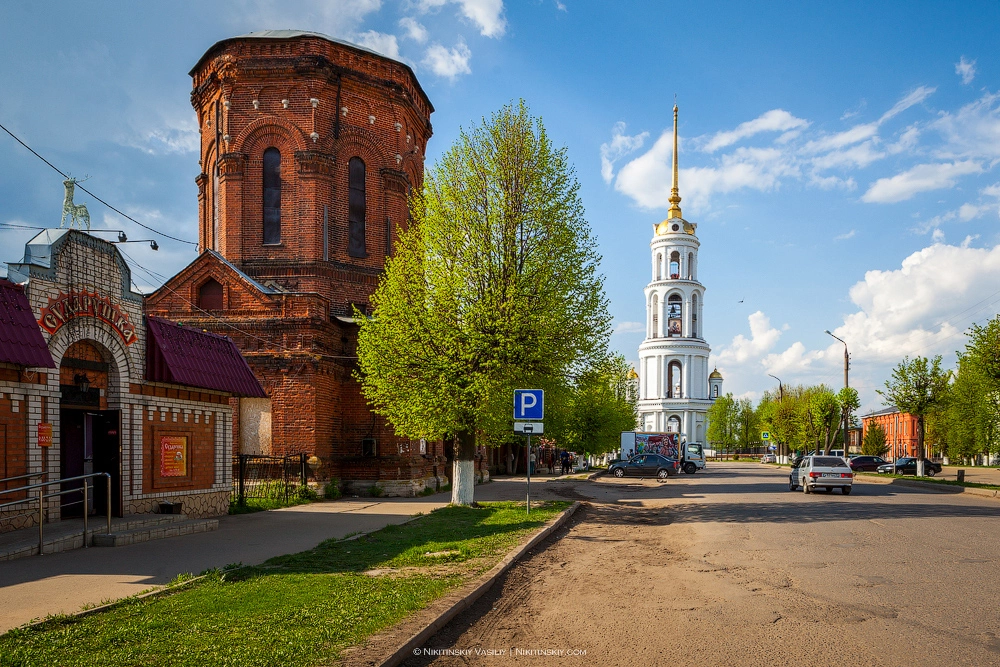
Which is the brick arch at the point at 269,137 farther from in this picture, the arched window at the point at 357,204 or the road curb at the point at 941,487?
the road curb at the point at 941,487

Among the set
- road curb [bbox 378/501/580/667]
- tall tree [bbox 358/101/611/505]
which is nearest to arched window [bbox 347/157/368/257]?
tall tree [bbox 358/101/611/505]

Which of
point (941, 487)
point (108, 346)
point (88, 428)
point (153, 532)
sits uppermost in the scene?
point (108, 346)

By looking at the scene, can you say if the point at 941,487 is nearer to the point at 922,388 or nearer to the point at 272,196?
the point at 922,388

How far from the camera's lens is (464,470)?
19156 millimetres

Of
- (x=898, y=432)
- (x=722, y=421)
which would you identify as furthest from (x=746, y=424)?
(x=898, y=432)

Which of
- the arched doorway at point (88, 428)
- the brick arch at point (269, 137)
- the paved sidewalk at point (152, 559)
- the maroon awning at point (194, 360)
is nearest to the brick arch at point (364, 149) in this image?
the brick arch at point (269, 137)

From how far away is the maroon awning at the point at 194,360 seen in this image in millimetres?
15047

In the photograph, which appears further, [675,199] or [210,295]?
[675,199]

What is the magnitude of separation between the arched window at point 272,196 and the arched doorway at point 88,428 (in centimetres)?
1395

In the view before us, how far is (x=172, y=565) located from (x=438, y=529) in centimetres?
517

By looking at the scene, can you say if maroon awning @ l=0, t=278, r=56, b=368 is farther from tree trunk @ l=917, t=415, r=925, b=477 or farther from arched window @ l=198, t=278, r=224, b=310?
tree trunk @ l=917, t=415, r=925, b=477

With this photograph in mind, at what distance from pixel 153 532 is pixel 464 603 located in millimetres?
7303

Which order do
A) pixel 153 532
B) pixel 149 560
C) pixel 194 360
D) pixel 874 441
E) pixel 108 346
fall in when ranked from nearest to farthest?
pixel 149 560 → pixel 153 532 → pixel 108 346 → pixel 194 360 → pixel 874 441

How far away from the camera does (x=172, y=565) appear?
387 inches
